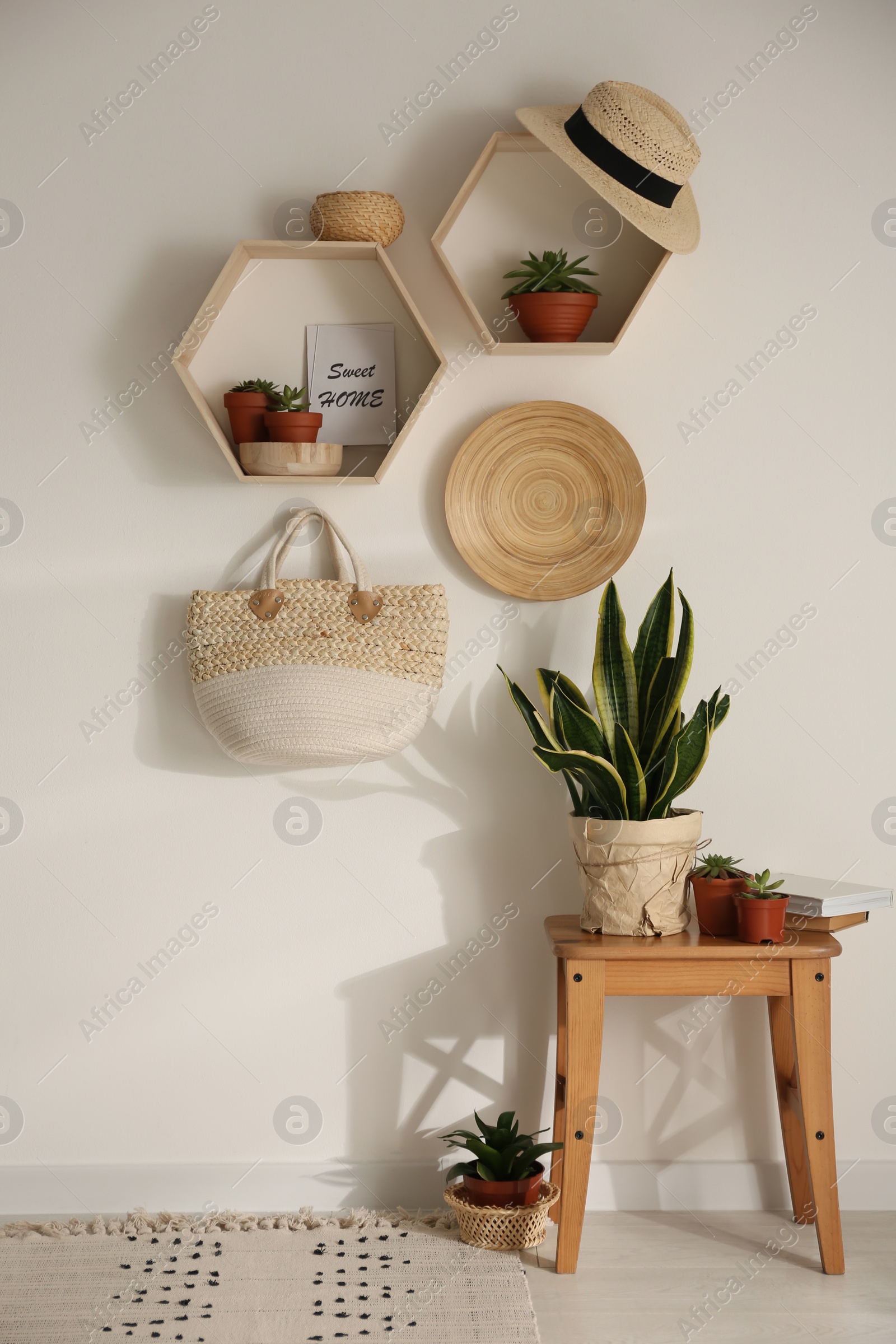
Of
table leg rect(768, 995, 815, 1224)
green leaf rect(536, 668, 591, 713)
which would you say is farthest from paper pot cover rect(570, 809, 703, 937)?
table leg rect(768, 995, 815, 1224)

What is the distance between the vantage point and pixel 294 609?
6.77 ft

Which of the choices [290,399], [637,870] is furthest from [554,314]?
[637,870]

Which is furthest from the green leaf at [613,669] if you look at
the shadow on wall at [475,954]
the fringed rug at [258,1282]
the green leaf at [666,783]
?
the fringed rug at [258,1282]

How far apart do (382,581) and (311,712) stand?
351 mm

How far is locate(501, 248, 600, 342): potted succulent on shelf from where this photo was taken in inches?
79.3

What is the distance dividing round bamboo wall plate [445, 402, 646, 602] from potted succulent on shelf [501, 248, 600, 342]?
0.49 ft

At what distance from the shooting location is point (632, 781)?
1933 millimetres

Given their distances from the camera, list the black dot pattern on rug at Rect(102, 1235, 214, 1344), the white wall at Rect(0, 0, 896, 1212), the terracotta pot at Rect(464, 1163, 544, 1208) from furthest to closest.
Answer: the white wall at Rect(0, 0, 896, 1212), the terracotta pot at Rect(464, 1163, 544, 1208), the black dot pattern on rug at Rect(102, 1235, 214, 1344)

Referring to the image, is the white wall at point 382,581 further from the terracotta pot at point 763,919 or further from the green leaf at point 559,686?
the terracotta pot at point 763,919

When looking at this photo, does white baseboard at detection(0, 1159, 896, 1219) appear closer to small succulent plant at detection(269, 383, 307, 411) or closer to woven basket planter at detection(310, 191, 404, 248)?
small succulent plant at detection(269, 383, 307, 411)

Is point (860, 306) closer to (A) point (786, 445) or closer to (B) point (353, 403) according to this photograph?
(A) point (786, 445)

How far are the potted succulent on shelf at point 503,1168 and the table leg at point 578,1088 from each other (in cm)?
6

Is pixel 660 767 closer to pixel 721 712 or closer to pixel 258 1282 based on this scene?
pixel 721 712

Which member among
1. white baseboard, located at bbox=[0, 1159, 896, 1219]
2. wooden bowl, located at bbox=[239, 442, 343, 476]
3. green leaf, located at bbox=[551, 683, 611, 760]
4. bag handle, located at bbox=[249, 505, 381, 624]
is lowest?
white baseboard, located at bbox=[0, 1159, 896, 1219]
